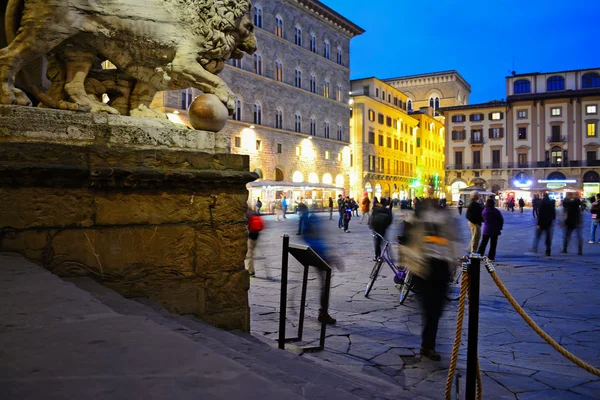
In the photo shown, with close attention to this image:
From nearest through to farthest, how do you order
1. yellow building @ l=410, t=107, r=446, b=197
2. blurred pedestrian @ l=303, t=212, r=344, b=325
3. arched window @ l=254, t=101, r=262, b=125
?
1. blurred pedestrian @ l=303, t=212, r=344, b=325
2. arched window @ l=254, t=101, r=262, b=125
3. yellow building @ l=410, t=107, r=446, b=197

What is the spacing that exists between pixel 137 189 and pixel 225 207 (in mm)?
650

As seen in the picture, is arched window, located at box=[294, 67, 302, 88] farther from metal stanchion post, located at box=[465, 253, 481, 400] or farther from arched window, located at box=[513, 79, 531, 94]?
metal stanchion post, located at box=[465, 253, 481, 400]

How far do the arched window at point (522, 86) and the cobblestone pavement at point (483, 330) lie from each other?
56117 millimetres

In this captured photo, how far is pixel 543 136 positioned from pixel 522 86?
6.83 metres

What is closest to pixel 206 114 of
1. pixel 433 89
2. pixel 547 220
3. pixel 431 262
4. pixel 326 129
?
pixel 431 262

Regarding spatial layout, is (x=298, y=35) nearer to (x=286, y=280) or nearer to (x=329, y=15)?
(x=329, y=15)

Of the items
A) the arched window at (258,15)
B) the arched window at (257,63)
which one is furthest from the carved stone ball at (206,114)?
the arched window at (258,15)

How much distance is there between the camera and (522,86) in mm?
58438

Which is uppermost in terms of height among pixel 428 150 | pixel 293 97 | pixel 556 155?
pixel 293 97

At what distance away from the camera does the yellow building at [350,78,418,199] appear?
49.3 meters

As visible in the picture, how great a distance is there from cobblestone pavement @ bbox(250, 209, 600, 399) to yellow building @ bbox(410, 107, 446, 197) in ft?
173

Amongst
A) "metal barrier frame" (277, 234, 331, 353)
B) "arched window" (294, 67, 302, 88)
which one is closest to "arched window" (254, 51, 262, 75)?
"arched window" (294, 67, 302, 88)

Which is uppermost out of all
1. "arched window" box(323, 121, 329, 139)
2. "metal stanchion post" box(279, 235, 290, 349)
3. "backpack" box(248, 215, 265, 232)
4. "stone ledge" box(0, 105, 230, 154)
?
"arched window" box(323, 121, 329, 139)

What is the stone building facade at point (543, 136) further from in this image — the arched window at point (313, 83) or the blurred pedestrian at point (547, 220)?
the blurred pedestrian at point (547, 220)
